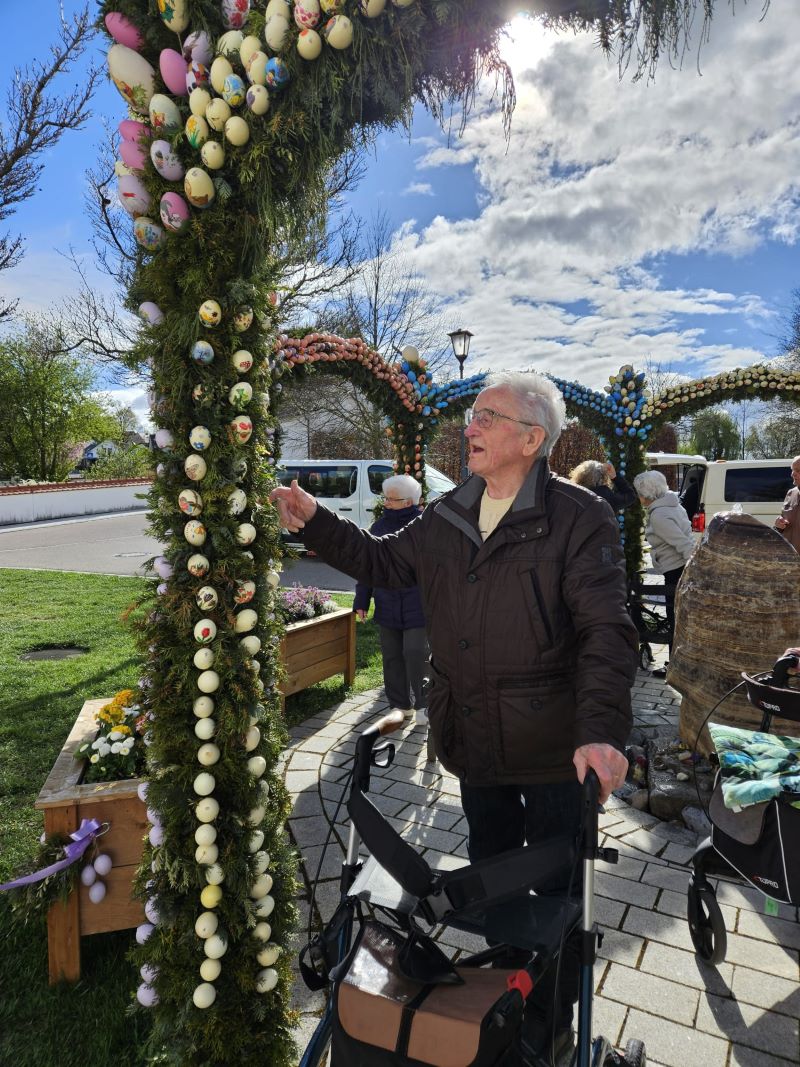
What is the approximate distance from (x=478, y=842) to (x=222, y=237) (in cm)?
207

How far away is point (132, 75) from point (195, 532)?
1.23 m

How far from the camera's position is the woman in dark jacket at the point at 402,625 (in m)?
4.55

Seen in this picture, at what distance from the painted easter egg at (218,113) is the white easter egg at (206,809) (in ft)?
5.94

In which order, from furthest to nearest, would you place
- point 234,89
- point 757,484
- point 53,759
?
1. point 757,484
2. point 53,759
3. point 234,89

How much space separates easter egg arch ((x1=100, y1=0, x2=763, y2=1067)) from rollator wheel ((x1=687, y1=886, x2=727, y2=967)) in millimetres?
1495

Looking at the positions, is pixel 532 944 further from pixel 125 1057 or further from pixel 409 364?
pixel 409 364

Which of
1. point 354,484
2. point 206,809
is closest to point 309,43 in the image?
point 206,809

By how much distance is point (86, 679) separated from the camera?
571 centimetres

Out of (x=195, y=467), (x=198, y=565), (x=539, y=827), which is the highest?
(x=195, y=467)

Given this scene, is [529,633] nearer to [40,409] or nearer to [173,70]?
[173,70]

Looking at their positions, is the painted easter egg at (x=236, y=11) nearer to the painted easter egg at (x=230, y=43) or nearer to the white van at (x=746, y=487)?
the painted easter egg at (x=230, y=43)

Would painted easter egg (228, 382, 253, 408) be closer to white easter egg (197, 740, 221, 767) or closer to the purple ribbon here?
white easter egg (197, 740, 221, 767)

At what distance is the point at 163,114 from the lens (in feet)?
5.70

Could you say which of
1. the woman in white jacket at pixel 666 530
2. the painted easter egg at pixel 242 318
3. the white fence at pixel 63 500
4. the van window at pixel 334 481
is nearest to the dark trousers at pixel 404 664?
the woman in white jacket at pixel 666 530
